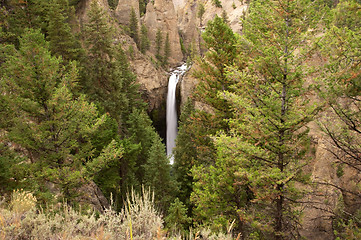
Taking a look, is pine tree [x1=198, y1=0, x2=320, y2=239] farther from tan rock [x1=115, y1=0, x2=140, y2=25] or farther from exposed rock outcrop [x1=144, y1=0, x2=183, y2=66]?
exposed rock outcrop [x1=144, y1=0, x2=183, y2=66]

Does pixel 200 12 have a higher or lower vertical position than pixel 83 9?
higher

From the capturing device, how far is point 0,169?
23.4ft

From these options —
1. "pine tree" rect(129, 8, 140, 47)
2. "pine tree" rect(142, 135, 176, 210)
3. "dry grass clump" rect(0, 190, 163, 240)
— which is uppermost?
"pine tree" rect(129, 8, 140, 47)

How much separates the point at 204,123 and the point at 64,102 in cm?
643

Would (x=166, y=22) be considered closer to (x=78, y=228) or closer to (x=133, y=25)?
(x=133, y=25)

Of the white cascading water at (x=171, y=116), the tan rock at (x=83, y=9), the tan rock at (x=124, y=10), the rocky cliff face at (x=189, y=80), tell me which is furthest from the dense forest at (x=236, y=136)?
the tan rock at (x=124, y=10)

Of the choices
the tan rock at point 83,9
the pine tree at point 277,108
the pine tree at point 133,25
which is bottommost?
the pine tree at point 277,108

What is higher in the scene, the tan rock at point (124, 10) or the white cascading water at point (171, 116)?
the tan rock at point (124, 10)

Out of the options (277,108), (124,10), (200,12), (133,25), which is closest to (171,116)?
(133,25)

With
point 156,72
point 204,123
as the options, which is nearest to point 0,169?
point 204,123

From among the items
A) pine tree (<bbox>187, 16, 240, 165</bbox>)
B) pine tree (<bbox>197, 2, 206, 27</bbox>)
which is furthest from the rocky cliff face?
pine tree (<bbox>187, 16, 240, 165</bbox>)

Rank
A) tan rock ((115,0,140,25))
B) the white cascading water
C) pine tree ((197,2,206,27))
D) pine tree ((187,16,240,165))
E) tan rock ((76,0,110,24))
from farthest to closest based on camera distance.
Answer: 1. pine tree ((197,2,206,27))
2. tan rock ((115,0,140,25))
3. the white cascading water
4. tan rock ((76,0,110,24))
5. pine tree ((187,16,240,165))

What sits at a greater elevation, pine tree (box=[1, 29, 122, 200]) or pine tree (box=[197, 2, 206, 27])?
pine tree (box=[197, 2, 206, 27])

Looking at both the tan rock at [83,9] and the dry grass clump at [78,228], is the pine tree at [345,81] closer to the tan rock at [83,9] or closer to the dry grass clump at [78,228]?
the dry grass clump at [78,228]
